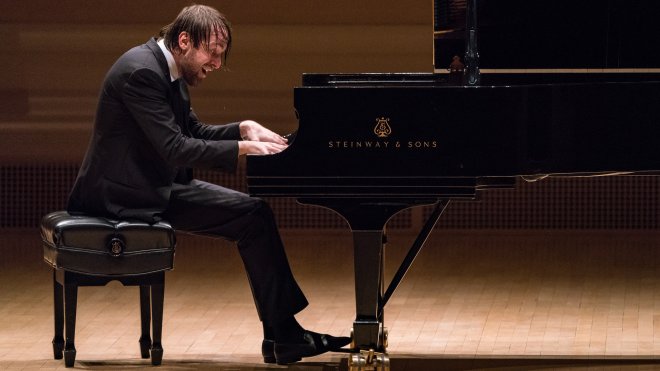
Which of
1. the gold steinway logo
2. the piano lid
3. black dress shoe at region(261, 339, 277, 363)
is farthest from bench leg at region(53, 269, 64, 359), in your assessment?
the piano lid

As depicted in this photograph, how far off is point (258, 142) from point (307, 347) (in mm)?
682

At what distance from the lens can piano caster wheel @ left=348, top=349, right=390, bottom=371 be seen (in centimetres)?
400

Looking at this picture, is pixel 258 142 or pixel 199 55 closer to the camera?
pixel 258 142

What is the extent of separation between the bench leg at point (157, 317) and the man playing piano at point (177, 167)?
228 millimetres

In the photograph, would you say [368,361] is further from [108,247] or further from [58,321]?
[58,321]

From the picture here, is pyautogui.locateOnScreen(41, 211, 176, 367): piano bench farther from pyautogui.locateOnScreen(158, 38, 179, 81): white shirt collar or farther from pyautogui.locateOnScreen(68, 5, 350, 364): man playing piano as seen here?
pyautogui.locateOnScreen(158, 38, 179, 81): white shirt collar

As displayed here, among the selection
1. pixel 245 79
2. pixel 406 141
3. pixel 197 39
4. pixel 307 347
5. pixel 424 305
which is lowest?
pixel 424 305

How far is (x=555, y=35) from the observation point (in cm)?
446

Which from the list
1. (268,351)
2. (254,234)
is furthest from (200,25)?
(268,351)

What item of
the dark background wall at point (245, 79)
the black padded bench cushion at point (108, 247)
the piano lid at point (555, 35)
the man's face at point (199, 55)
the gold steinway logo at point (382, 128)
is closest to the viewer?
the gold steinway logo at point (382, 128)

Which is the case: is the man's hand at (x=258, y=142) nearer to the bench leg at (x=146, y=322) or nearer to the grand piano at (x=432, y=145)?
the grand piano at (x=432, y=145)

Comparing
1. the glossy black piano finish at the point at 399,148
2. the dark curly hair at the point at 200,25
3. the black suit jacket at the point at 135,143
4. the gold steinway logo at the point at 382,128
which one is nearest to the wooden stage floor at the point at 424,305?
the black suit jacket at the point at 135,143

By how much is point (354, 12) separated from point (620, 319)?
303 cm

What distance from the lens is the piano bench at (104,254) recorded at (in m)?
4.23
